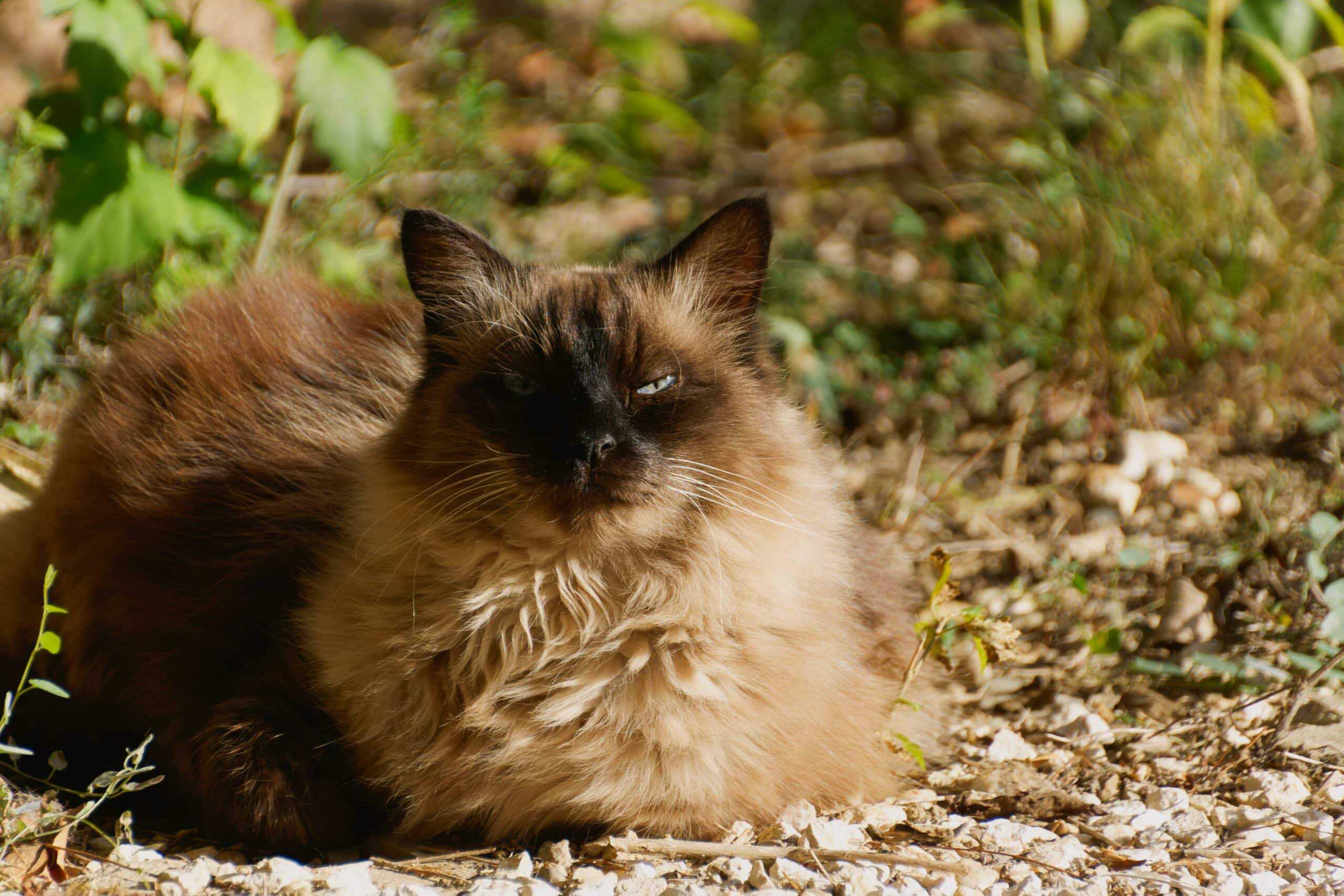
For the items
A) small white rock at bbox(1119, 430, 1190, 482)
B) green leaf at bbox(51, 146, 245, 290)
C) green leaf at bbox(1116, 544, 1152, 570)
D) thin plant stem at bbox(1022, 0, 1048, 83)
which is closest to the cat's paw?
green leaf at bbox(51, 146, 245, 290)

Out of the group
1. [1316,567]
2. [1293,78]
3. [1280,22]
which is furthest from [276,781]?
[1280,22]

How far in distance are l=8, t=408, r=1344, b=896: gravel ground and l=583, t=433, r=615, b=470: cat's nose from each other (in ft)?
2.52

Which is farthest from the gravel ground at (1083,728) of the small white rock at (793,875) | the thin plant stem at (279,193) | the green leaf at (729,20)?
the green leaf at (729,20)

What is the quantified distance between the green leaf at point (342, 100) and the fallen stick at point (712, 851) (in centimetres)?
197

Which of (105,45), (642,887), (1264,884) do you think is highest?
(105,45)

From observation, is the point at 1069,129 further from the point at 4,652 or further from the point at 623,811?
the point at 4,652

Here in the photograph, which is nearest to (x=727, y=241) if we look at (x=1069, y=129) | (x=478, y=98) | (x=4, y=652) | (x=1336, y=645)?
(x=1336, y=645)

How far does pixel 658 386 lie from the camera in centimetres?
229

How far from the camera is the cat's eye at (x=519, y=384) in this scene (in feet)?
7.48

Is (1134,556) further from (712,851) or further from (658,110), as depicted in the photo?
→ (658,110)

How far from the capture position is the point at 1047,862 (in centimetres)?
231

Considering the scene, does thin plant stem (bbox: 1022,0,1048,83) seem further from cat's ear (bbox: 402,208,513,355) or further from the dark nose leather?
the dark nose leather

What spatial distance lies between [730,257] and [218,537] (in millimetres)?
1333

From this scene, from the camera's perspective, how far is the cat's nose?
6.89 ft
